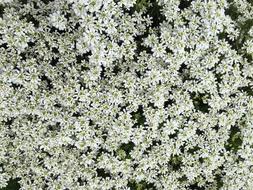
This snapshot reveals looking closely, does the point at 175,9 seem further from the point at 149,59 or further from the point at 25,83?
the point at 25,83

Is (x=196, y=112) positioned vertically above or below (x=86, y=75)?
below

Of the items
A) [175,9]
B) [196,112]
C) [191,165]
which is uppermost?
[175,9]

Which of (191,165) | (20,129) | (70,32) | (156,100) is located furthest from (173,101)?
(20,129)

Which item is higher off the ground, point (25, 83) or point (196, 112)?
point (25, 83)

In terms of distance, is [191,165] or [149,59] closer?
[149,59]

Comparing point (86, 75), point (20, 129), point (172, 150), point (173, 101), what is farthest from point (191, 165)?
point (20, 129)

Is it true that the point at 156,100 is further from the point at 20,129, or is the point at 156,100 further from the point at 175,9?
the point at 20,129
